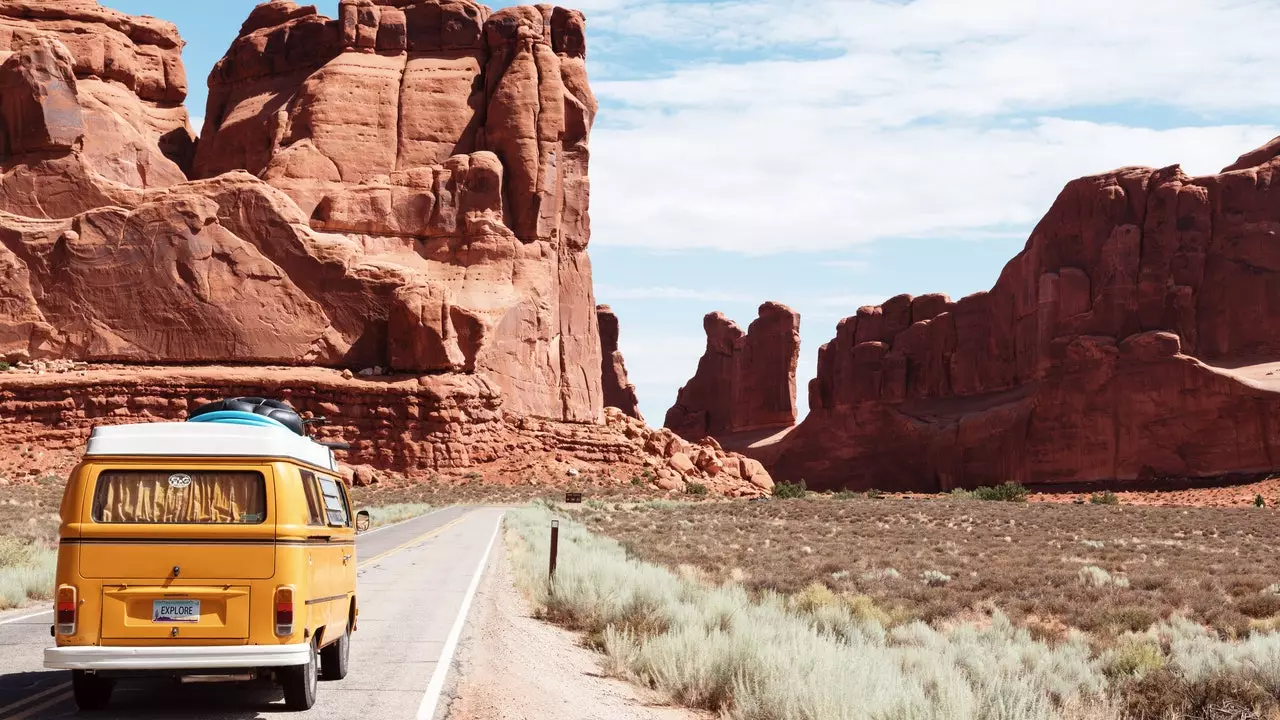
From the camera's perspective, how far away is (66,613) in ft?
29.4

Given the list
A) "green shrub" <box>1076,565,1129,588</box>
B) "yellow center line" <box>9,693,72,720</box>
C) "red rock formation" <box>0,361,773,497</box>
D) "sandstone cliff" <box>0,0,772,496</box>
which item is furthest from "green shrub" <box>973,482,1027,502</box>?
"yellow center line" <box>9,693,72,720</box>

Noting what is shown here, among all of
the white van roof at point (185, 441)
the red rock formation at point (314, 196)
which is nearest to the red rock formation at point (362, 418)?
the red rock formation at point (314, 196)

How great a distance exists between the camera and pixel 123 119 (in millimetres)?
76062

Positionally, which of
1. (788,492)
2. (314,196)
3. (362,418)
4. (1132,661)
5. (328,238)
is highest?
(314,196)

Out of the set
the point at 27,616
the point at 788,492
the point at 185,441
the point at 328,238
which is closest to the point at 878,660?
the point at 185,441

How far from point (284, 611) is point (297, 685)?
631 mm

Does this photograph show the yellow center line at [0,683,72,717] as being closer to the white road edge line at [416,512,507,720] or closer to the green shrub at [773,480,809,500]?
the white road edge line at [416,512,507,720]

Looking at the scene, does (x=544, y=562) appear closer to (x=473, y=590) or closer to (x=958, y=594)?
(x=473, y=590)

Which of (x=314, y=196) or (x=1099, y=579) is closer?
(x=1099, y=579)

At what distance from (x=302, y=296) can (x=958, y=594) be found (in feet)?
162

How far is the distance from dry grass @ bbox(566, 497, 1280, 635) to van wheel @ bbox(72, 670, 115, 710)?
1118cm

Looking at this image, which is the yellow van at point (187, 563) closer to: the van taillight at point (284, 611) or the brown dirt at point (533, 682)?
the van taillight at point (284, 611)

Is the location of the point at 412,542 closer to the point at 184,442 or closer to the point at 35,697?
the point at 35,697

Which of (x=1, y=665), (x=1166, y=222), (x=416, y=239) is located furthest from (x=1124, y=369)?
(x=1, y=665)
